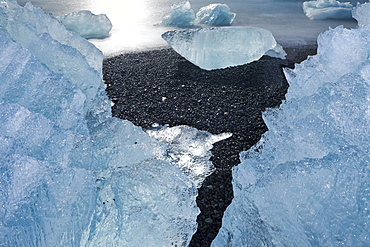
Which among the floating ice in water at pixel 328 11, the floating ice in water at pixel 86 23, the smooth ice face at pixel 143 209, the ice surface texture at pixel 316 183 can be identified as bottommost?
the floating ice in water at pixel 328 11

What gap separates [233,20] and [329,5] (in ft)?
7.58

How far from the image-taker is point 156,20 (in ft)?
21.7

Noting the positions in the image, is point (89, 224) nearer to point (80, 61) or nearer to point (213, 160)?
point (213, 160)

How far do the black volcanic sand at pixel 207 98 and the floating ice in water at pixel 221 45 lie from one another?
0.36 feet

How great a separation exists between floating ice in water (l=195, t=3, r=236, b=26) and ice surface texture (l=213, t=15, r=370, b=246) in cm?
429

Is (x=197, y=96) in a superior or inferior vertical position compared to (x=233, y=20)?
superior

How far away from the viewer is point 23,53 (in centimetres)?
230

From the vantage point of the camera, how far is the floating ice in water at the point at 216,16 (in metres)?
6.14

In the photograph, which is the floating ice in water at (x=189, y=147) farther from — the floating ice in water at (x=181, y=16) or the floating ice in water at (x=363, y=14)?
the floating ice in water at (x=181, y=16)

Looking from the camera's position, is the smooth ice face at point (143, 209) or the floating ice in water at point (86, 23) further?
the floating ice in water at point (86, 23)

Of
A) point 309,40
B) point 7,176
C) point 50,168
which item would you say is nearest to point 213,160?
point 50,168

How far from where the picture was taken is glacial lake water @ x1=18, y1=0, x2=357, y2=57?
517 cm

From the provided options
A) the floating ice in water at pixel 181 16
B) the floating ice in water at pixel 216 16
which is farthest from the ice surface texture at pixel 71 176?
the floating ice in water at pixel 216 16

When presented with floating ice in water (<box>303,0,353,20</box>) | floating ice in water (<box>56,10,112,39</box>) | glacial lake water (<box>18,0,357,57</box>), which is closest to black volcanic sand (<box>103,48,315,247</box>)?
glacial lake water (<box>18,0,357,57</box>)
